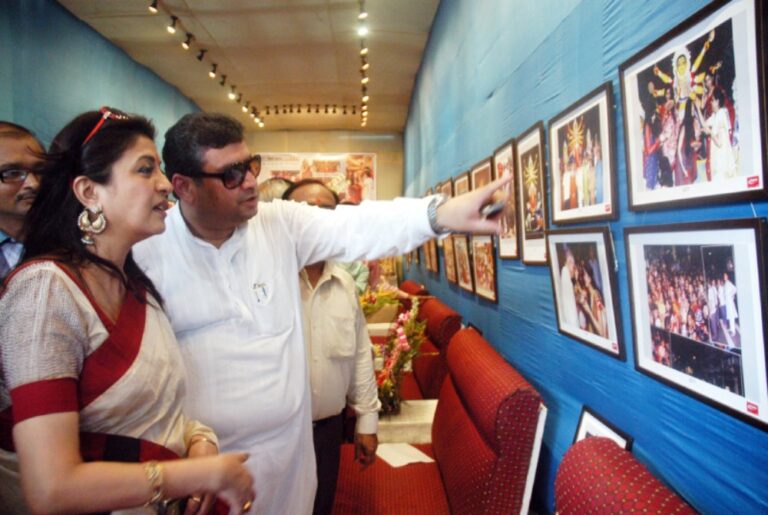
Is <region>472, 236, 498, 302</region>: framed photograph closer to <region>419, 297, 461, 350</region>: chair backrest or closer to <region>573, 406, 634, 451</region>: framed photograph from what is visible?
<region>419, 297, 461, 350</region>: chair backrest

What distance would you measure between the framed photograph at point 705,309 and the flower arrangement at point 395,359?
1.54m

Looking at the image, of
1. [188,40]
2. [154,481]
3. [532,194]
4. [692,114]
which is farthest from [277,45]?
[154,481]

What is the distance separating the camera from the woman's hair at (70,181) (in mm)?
934

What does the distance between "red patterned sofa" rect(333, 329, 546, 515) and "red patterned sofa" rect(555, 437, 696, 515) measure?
0.96ft

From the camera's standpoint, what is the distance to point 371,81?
Result: 6445 mm

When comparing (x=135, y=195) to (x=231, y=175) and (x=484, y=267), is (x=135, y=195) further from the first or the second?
(x=484, y=267)

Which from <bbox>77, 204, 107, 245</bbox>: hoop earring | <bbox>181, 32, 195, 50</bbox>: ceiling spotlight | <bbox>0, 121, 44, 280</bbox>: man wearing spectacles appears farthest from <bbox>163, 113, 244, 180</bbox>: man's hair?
<bbox>181, 32, 195, 50</bbox>: ceiling spotlight

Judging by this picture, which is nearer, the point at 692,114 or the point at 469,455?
the point at 692,114

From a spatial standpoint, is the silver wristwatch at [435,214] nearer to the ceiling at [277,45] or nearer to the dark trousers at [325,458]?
the dark trousers at [325,458]

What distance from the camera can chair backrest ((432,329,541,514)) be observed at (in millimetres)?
1419

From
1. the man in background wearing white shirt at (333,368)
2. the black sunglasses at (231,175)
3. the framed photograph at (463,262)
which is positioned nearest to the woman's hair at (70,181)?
the black sunglasses at (231,175)

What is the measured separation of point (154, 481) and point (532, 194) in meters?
1.52

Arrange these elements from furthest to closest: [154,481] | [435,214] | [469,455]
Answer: [469,455]
[435,214]
[154,481]

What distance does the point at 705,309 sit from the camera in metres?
0.86
